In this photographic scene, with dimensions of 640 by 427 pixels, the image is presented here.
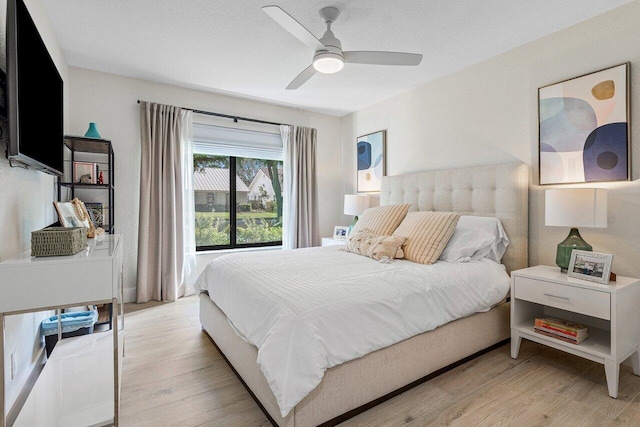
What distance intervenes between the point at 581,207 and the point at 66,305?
286cm

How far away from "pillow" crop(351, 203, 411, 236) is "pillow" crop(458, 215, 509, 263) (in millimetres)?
531

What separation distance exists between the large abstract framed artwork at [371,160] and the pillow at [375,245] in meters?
1.54

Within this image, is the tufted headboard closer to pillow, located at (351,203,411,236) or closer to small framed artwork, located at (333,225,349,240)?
pillow, located at (351,203,411,236)

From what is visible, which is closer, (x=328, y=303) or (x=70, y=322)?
(x=328, y=303)

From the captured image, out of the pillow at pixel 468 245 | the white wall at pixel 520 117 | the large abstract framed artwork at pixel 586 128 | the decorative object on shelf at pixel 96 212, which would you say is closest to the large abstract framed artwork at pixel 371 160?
the white wall at pixel 520 117

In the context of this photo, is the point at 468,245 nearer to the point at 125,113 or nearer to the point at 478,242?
the point at 478,242

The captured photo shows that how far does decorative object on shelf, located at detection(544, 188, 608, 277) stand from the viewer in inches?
78.5

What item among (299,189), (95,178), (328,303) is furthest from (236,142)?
(328,303)

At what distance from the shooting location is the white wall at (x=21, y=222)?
1525 mm

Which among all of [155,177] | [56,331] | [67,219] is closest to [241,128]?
[155,177]

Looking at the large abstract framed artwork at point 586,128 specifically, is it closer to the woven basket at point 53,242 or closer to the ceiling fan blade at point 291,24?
the ceiling fan blade at point 291,24

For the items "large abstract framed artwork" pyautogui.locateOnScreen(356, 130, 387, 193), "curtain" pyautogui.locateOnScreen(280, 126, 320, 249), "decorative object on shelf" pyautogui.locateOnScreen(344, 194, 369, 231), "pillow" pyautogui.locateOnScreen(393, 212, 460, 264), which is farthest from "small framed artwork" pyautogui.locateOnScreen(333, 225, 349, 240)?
"pillow" pyautogui.locateOnScreen(393, 212, 460, 264)

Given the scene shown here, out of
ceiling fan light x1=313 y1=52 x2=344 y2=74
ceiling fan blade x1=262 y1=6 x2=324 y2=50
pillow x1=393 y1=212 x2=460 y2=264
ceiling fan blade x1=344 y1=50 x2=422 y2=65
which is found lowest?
pillow x1=393 y1=212 x2=460 y2=264

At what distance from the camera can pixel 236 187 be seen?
435 cm
